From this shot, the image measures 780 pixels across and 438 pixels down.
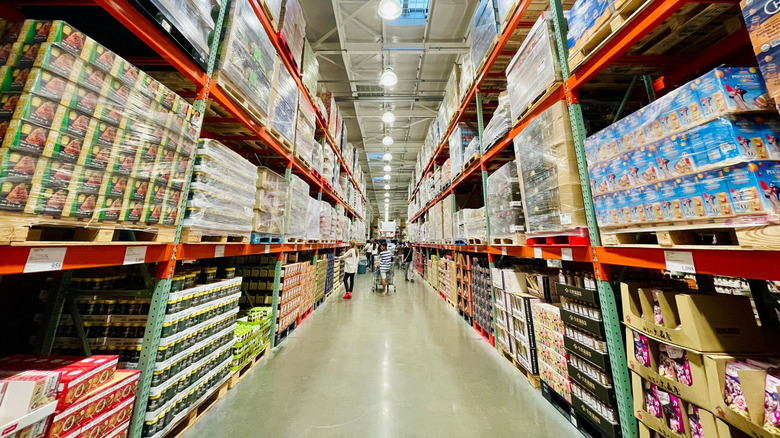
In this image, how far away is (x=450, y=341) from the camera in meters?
4.26

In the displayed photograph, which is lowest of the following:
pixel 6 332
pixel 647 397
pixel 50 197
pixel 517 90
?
pixel 647 397

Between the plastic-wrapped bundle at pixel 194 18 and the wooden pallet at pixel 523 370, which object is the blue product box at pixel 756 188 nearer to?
the wooden pallet at pixel 523 370

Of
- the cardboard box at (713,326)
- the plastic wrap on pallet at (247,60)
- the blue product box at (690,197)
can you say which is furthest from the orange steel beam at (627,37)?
the plastic wrap on pallet at (247,60)

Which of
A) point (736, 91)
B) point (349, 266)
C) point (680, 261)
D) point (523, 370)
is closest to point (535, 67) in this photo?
point (736, 91)

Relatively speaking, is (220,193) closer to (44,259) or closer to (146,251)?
(146,251)

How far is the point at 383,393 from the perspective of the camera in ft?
8.95

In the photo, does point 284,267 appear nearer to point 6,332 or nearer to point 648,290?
point 6,332

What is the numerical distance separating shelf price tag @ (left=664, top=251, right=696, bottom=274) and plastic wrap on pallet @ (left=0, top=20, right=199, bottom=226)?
11.1 feet

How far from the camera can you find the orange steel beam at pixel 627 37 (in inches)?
61.9

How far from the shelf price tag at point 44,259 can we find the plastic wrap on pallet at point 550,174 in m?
3.44

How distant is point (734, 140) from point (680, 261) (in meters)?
0.68

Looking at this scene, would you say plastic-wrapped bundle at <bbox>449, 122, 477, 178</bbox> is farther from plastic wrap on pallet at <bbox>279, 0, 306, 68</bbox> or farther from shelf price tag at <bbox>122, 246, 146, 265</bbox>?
shelf price tag at <bbox>122, 246, 146, 265</bbox>

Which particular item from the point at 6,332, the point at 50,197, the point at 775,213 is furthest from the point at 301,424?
the point at 775,213

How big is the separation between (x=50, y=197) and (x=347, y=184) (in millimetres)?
Result: 8554
